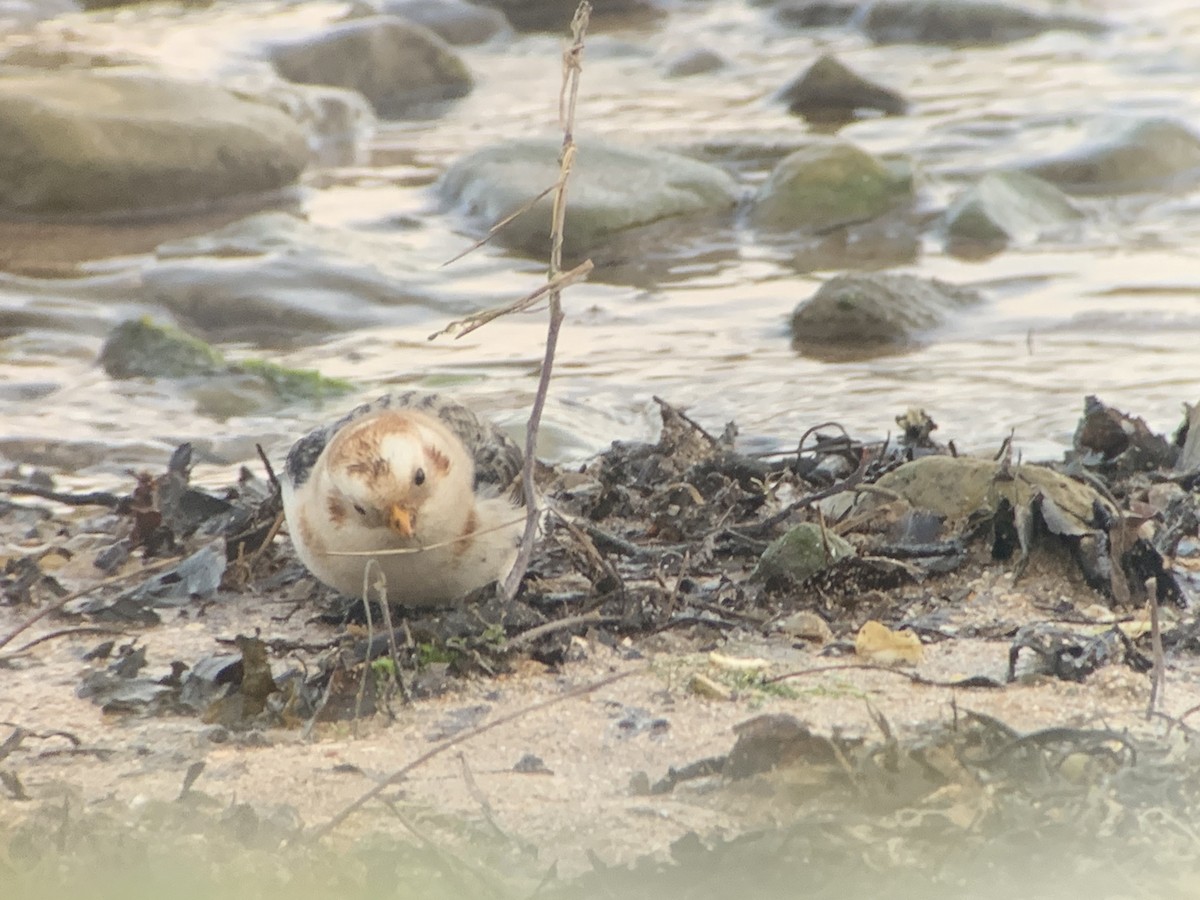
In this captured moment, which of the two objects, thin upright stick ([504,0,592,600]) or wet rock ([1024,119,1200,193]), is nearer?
thin upright stick ([504,0,592,600])

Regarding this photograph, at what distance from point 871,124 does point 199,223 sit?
17.2ft

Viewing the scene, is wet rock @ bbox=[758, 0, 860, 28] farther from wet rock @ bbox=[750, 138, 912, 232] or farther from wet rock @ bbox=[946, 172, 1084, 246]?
wet rock @ bbox=[946, 172, 1084, 246]

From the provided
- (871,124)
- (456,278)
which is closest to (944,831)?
(456,278)

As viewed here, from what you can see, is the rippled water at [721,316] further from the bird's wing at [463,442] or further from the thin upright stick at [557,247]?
the thin upright stick at [557,247]

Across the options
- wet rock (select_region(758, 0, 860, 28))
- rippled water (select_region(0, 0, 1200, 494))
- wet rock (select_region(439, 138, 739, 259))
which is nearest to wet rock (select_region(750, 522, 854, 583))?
rippled water (select_region(0, 0, 1200, 494))

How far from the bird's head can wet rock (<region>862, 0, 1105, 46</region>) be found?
1307 cm

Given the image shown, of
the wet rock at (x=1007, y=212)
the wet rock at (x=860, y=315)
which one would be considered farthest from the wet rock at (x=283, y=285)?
the wet rock at (x=1007, y=212)

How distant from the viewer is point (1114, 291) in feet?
27.3

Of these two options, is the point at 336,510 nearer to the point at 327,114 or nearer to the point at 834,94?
the point at 327,114

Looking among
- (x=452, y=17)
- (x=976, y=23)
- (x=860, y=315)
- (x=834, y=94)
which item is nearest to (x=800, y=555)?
(x=860, y=315)

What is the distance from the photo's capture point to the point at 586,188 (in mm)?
10141

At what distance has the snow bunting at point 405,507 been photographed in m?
3.91

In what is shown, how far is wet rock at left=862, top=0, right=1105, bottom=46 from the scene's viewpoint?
52.1 feet

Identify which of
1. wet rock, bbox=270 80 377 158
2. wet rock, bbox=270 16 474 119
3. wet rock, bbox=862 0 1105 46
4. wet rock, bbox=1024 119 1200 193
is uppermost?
wet rock, bbox=862 0 1105 46
